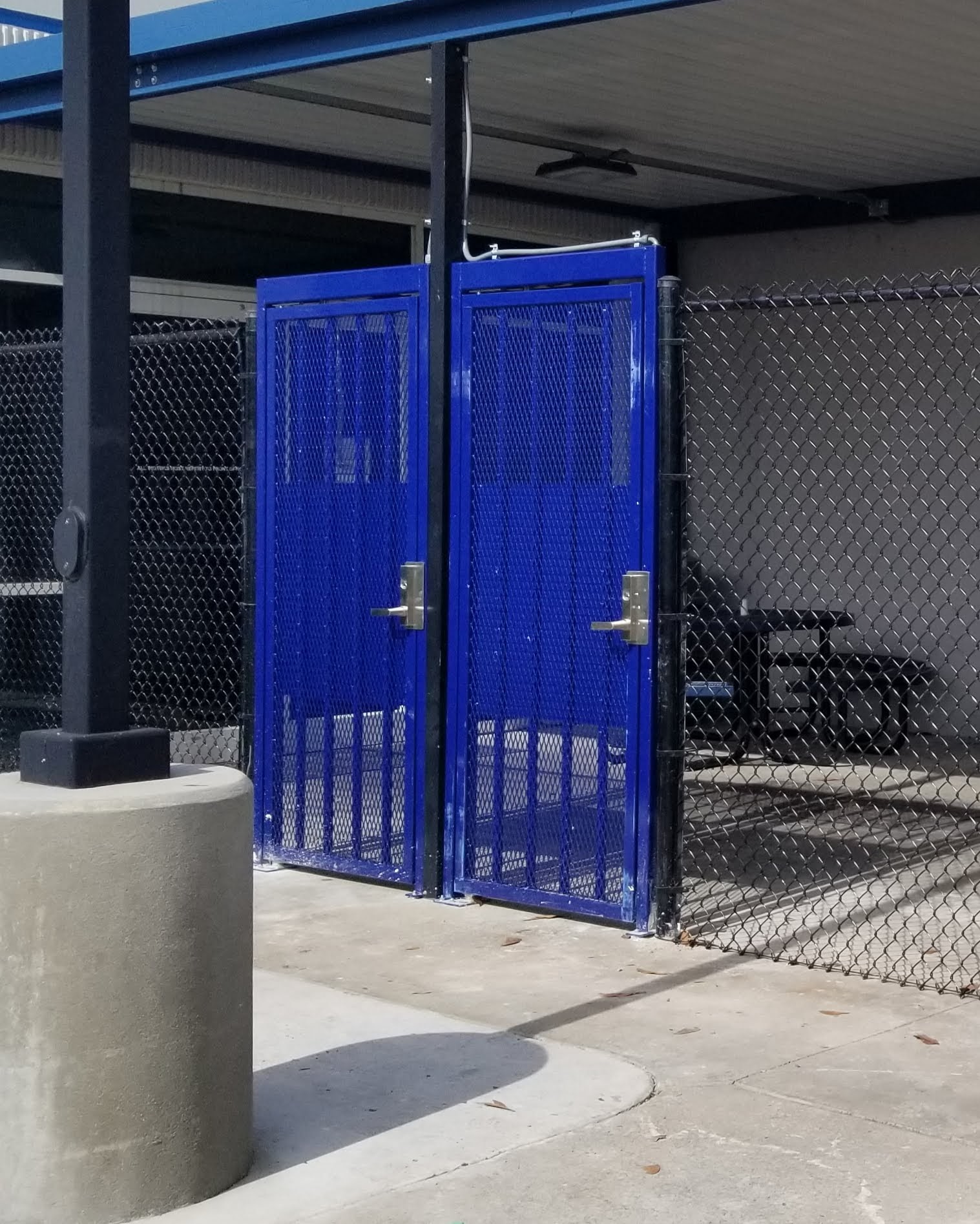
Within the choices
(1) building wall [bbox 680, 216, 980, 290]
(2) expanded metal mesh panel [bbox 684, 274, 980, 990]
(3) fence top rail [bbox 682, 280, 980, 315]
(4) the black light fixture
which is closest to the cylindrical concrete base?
(3) fence top rail [bbox 682, 280, 980, 315]

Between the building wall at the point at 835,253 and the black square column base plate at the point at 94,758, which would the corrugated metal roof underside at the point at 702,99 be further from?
the black square column base plate at the point at 94,758

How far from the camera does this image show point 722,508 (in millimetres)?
13797

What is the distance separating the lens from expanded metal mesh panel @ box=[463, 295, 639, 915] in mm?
6676

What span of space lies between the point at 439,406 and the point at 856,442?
20.9ft

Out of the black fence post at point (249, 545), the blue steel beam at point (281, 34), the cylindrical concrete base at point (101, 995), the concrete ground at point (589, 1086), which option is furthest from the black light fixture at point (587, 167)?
the cylindrical concrete base at point (101, 995)

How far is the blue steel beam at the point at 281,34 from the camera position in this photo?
22.7 ft

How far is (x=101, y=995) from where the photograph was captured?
3834 millimetres

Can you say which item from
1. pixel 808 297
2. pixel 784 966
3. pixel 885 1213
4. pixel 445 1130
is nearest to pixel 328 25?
pixel 808 297

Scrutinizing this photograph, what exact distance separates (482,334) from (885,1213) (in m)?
4.09

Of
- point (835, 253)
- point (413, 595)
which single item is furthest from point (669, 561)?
point (835, 253)

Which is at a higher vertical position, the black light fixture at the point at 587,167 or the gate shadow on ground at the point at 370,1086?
the black light fixture at the point at 587,167

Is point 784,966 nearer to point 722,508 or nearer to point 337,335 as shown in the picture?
point 337,335

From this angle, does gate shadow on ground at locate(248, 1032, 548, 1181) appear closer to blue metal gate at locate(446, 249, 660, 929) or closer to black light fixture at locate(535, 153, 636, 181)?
blue metal gate at locate(446, 249, 660, 929)

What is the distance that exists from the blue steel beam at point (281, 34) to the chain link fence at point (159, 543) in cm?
176
